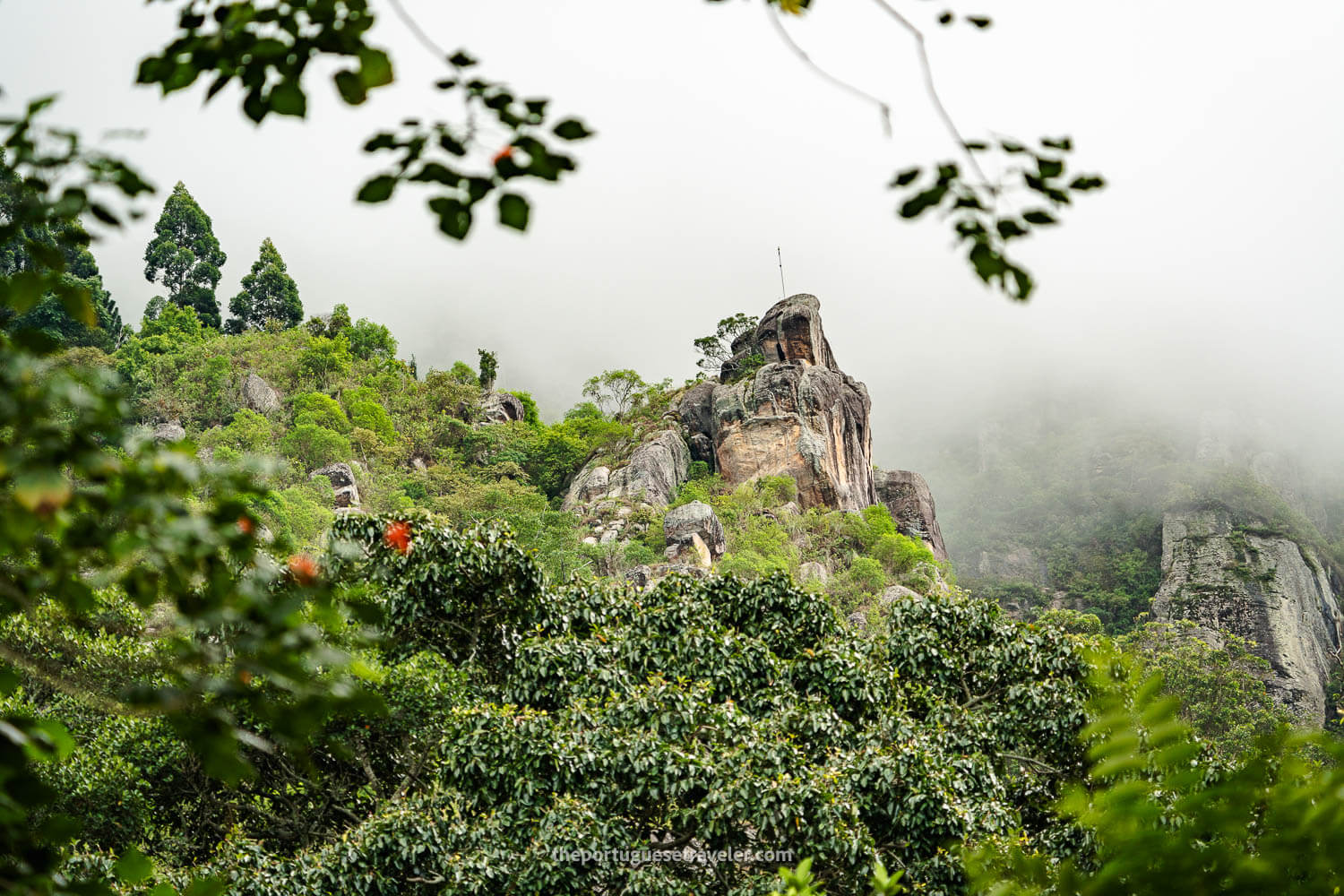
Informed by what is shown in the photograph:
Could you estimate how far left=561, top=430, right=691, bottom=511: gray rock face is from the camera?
48.0 metres

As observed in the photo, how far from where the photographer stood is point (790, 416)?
51156mm

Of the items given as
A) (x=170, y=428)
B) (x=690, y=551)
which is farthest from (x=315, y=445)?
(x=690, y=551)

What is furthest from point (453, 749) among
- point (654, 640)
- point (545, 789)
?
point (654, 640)

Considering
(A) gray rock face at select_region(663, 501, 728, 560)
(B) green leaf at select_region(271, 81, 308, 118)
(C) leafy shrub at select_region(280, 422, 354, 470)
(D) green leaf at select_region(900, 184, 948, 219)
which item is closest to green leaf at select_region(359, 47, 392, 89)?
(B) green leaf at select_region(271, 81, 308, 118)

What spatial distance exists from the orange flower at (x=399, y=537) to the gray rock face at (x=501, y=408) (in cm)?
4964

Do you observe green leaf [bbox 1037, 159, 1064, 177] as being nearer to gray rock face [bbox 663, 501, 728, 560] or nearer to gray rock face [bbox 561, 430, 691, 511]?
gray rock face [bbox 663, 501, 728, 560]

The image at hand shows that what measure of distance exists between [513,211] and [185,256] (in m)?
72.8

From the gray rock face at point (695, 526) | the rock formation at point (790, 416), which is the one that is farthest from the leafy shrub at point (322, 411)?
the rock formation at point (790, 416)

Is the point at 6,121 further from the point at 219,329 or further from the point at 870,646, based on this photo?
the point at 219,329

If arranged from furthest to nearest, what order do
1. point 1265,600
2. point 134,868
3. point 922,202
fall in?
point 1265,600 → point 922,202 → point 134,868

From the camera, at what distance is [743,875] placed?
764 cm

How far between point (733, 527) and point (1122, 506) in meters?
62.4

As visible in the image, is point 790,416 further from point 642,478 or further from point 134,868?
point 134,868

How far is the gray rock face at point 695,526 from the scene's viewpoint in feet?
136
